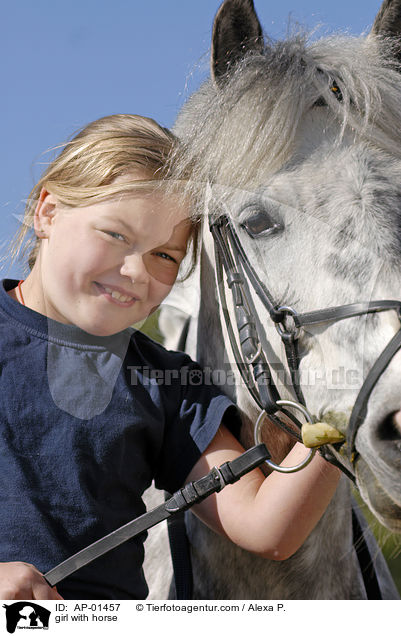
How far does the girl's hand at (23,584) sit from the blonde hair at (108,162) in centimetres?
74

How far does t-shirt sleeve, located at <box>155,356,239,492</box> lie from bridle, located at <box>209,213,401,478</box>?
4.3 inches

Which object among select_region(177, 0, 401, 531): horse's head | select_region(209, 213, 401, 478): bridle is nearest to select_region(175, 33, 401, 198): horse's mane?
select_region(177, 0, 401, 531): horse's head

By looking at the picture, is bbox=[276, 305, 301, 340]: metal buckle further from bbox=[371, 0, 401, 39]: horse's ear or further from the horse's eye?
bbox=[371, 0, 401, 39]: horse's ear

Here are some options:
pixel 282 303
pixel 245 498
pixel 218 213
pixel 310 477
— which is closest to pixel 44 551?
pixel 245 498

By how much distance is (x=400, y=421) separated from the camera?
0.97 m

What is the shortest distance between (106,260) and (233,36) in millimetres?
552

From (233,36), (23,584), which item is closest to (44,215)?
(233,36)

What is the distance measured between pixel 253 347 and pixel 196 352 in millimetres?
320

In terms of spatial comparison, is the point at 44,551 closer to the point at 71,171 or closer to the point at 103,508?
the point at 103,508

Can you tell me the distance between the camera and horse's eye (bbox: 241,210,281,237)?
3.93ft

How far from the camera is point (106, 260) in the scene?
1.30 m

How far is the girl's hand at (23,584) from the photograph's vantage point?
1.08 metres

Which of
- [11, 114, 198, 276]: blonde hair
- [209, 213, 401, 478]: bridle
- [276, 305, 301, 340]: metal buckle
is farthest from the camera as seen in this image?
[11, 114, 198, 276]: blonde hair

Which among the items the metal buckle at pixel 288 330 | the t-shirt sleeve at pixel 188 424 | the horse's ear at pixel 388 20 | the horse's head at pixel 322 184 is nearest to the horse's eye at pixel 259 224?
the horse's head at pixel 322 184
